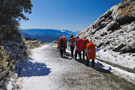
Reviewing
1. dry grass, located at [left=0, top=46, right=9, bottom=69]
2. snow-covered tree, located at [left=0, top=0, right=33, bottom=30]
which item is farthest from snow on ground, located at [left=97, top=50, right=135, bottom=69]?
snow-covered tree, located at [left=0, top=0, right=33, bottom=30]

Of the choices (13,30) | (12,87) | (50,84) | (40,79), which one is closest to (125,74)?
(50,84)

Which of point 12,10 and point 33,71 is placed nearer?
point 33,71

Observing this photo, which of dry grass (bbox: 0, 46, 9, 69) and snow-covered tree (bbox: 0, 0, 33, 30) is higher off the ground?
snow-covered tree (bbox: 0, 0, 33, 30)

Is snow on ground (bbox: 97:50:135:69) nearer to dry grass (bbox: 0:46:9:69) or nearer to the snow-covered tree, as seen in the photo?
dry grass (bbox: 0:46:9:69)

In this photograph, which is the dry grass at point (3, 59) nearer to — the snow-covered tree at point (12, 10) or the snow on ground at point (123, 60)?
the snow-covered tree at point (12, 10)

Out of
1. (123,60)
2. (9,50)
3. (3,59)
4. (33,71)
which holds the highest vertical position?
(9,50)

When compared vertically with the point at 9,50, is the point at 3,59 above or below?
below

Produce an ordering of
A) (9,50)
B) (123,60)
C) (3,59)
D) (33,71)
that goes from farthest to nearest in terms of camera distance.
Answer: (123,60) < (9,50) < (33,71) < (3,59)

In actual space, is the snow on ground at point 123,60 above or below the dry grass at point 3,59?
below

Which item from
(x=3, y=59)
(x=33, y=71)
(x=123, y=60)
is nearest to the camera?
(x=3, y=59)

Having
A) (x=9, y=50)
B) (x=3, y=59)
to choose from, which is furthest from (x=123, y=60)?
(x=9, y=50)

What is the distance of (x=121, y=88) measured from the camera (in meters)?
4.14

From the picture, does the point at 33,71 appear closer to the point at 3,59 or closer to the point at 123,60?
the point at 3,59

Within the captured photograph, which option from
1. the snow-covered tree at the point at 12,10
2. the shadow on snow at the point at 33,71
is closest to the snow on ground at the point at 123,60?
the shadow on snow at the point at 33,71
